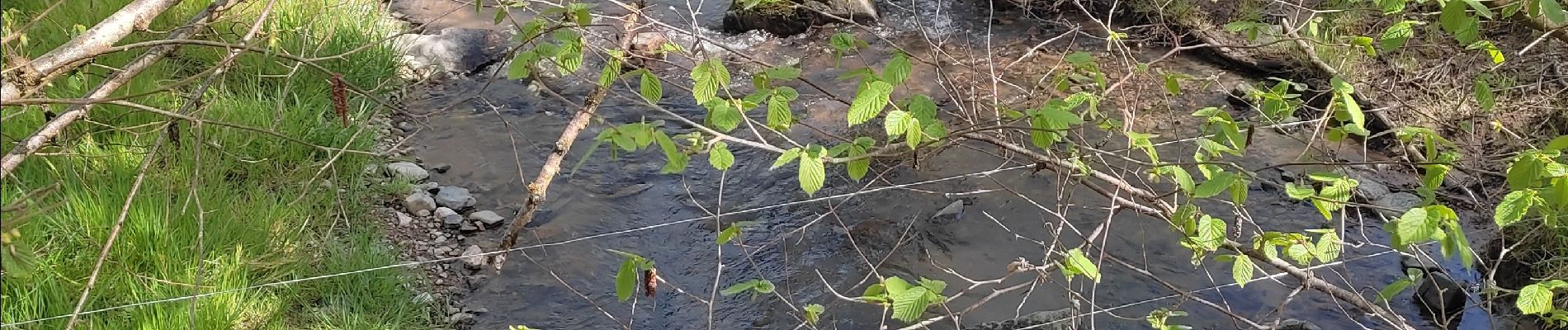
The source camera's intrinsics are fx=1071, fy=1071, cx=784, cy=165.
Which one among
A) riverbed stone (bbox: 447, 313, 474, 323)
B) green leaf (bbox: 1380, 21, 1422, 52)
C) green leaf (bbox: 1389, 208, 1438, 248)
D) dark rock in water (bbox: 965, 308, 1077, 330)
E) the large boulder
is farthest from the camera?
the large boulder

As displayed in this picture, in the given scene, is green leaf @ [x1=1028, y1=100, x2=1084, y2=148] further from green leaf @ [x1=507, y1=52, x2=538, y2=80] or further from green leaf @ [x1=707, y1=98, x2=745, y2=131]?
green leaf @ [x1=507, y1=52, x2=538, y2=80]

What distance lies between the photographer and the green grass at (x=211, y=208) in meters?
2.81

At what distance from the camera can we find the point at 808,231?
3.90m

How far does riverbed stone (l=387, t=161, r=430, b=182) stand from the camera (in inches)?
159

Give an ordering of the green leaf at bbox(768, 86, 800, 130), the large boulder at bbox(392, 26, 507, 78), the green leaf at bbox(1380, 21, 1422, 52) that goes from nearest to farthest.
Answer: the green leaf at bbox(768, 86, 800, 130)
the green leaf at bbox(1380, 21, 1422, 52)
the large boulder at bbox(392, 26, 507, 78)

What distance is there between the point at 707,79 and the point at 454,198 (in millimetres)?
1873

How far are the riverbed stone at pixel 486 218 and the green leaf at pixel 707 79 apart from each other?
167 centimetres

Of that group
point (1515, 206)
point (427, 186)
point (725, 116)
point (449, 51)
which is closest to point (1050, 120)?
point (725, 116)

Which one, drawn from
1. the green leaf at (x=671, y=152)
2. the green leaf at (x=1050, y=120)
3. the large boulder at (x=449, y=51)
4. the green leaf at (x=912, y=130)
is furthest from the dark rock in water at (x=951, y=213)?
the large boulder at (x=449, y=51)

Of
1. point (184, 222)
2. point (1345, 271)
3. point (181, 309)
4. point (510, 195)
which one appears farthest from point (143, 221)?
point (1345, 271)

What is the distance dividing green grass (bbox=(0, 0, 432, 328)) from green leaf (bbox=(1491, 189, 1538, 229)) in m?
2.79

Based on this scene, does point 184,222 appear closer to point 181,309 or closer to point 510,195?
point 181,309

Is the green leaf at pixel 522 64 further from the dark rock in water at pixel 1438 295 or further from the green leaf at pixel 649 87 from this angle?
the dark rock in water at pixel 1438 295

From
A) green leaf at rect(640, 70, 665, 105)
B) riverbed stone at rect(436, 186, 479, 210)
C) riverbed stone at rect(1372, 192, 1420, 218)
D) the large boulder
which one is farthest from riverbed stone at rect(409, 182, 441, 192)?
riverbed stone at rect(1372, 192, 1420, 218)
